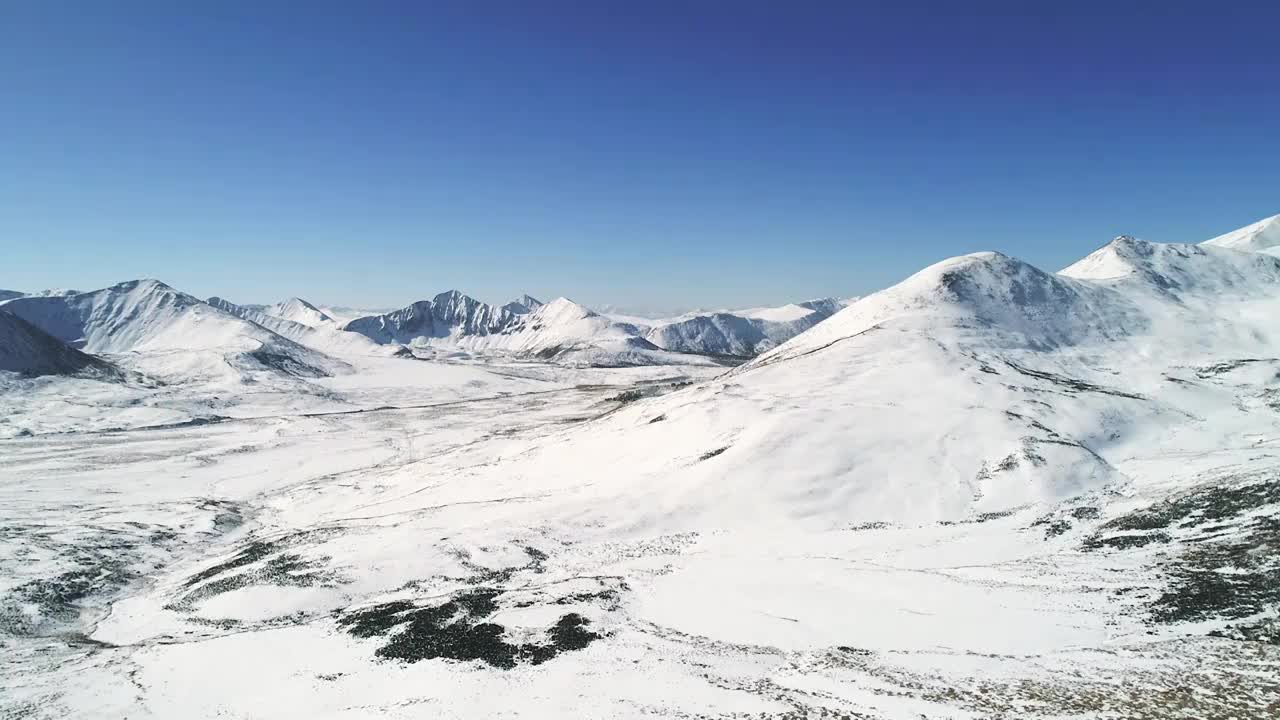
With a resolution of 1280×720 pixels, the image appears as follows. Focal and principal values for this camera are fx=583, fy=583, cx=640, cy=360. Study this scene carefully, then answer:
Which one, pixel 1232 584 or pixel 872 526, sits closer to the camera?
pixel 1232 584

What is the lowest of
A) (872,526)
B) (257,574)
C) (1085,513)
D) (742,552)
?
(257,574)

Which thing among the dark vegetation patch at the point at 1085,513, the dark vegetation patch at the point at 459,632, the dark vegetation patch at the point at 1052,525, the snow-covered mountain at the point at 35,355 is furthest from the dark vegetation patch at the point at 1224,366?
the snow-covered mountain at the point at 35,355

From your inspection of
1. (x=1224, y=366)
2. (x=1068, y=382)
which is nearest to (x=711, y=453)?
(x=1068, y=382)

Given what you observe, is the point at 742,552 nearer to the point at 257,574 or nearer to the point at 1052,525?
the point at 1052,525

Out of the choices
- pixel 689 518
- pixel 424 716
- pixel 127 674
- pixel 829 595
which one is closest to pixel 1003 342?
pixel 689 518

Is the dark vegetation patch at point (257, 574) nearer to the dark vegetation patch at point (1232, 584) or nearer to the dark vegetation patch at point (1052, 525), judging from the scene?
the dark vegetation patch at point (1232, 584)
